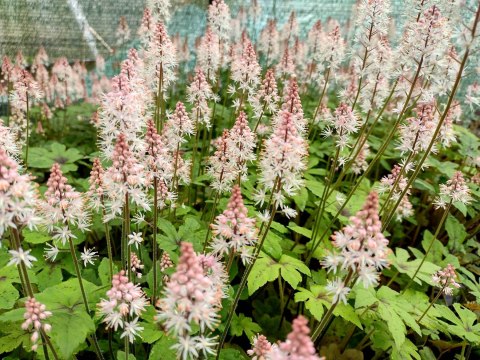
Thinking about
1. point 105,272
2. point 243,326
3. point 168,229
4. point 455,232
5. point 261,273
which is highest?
point 168,229

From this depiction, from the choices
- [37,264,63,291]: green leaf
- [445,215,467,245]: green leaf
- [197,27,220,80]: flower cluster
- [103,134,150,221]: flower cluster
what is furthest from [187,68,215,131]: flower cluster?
[445,215,467,245]: green leaf

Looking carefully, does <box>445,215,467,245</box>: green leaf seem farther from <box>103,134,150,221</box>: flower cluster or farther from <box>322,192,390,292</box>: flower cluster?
<box>103,134,150,221</box>: flower cluster

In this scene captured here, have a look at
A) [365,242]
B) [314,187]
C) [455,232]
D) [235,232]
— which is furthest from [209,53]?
[455,232]

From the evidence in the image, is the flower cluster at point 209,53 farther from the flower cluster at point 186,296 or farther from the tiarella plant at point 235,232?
the flower cluster at point 186,296

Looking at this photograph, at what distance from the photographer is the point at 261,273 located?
10.1 ft

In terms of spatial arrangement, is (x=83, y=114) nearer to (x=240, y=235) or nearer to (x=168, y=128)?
(x=168, y=128)

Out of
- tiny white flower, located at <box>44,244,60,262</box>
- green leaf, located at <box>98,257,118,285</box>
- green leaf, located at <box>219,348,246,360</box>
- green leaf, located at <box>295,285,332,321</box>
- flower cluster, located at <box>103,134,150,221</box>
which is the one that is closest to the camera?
flower cluster, located at <box>103,134,150,221</box>

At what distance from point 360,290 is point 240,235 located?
1.21 metres

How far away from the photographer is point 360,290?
3.00 meters

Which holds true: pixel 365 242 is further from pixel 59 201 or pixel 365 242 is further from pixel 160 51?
pixel 160 51

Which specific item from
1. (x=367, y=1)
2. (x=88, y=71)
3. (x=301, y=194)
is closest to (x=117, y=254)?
(x=301, y=194)

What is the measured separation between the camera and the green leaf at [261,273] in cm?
299

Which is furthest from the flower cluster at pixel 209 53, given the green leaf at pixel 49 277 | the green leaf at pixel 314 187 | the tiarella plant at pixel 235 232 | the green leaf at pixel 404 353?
the green leaf at pixel 404 353

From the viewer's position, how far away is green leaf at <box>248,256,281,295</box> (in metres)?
2.99
